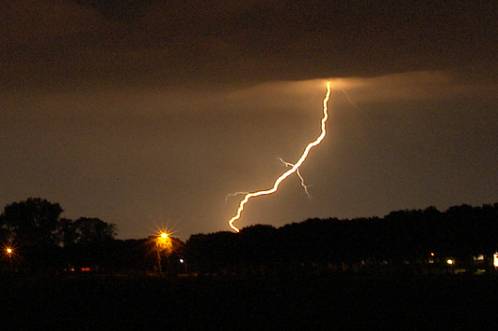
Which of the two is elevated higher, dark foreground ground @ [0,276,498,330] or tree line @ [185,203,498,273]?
tree line @ [185,203,498,273]

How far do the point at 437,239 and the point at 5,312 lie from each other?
2802 inches

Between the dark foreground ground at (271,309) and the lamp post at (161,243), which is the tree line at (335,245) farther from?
the dark foreground ground at (271,309)

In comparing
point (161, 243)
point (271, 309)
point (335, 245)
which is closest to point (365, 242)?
point (335, 245)

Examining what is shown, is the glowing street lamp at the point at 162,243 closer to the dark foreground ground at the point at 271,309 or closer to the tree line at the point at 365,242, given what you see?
the tree line at the point at 365,242

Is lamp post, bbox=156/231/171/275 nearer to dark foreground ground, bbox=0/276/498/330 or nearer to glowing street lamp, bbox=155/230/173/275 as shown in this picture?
glowing street lamp, bbox=155/230/173/275

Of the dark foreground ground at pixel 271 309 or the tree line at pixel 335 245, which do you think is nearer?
the dark foreground ground at pixel 271 309

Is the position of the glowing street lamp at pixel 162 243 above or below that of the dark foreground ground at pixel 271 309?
above

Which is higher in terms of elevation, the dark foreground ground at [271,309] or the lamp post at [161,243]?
the lamp post at [161,243]

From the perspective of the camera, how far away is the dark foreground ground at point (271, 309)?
31203 mm

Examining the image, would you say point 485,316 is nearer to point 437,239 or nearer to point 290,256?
point 437,239

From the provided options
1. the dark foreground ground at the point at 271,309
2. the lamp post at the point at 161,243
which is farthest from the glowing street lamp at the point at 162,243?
the dark foreground ground at the point at 271,309

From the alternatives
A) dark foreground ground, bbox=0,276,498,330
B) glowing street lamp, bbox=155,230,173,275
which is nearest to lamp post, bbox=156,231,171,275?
glowing street lamp, bbox=155,230,173,275

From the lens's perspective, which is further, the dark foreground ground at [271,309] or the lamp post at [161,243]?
the lamp post at [161,243]

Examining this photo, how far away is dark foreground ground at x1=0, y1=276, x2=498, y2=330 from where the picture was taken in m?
31.2
